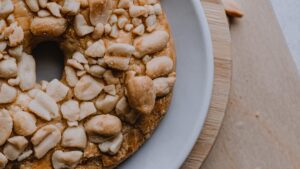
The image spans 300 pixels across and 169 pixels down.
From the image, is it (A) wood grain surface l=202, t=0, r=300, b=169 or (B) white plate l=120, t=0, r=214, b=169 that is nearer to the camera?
(B) white plate l=120, t=0, r=214, b=169

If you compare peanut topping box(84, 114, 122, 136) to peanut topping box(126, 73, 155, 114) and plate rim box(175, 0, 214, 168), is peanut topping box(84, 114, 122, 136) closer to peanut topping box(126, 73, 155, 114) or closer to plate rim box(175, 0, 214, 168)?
peanut topping box(126, 73, 155, 114)

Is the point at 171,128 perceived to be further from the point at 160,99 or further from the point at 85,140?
the point at 85,140

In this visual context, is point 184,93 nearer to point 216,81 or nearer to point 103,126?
point 216,81

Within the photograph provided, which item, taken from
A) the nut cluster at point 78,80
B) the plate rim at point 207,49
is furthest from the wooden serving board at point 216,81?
the nut cluster at point 78,80

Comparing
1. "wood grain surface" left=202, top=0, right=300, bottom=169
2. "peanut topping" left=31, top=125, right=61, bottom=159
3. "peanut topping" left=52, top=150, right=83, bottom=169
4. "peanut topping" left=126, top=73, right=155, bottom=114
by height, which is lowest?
"wood grain surface" left=202, top=0, right=300, bottom=169

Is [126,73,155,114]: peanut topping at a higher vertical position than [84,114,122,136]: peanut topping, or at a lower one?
higher

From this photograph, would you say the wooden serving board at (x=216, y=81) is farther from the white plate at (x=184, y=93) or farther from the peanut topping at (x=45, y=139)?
the peanut topping at (x=45, y=139)

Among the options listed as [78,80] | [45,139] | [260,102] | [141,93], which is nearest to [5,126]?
[45,139]

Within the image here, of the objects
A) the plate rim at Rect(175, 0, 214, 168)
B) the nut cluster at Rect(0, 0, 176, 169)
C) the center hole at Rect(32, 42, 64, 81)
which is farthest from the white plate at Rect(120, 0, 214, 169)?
the center hole at Rect(32, 42, 64, 81)
